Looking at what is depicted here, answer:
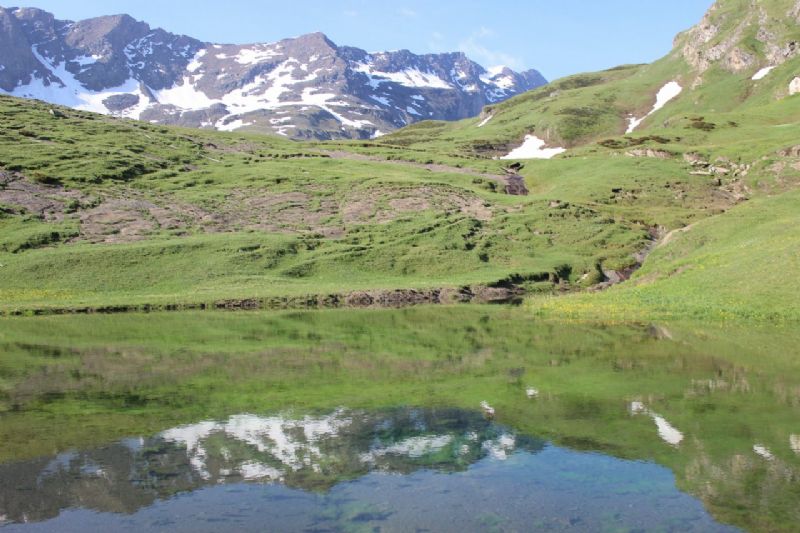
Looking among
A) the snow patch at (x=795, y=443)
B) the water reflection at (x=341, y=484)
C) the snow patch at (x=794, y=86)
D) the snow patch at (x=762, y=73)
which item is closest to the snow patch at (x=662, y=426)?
the water reflection at (x=341, y=484)

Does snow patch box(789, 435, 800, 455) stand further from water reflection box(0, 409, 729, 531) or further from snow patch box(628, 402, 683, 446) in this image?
water reflection box(0, 409, 729, 531)

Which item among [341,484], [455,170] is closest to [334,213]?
[455,170]

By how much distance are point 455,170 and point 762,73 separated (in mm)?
123338

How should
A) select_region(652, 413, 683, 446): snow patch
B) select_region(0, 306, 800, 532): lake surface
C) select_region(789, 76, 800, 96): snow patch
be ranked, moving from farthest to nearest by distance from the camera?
select_region(789, 76, 800, 96): snow patch → select_region(652, 413, 683, 446): snow patch → select_region(0, 306, 800, 532): lake surface

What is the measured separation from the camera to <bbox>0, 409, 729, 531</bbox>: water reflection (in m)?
14.3

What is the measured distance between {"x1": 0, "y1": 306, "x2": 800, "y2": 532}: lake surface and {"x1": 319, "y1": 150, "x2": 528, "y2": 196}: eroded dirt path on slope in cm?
8349

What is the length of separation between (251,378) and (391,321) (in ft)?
70.5

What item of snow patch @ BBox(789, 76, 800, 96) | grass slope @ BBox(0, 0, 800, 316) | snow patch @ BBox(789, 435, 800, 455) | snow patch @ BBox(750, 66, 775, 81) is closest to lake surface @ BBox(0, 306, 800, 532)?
snow patch @ BBox(789, 435, 800, 455)

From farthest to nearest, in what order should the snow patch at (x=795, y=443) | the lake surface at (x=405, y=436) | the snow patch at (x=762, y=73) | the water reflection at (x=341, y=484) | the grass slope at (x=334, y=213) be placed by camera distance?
the snow patch at (x=762, y=73), the grass slope at (x=334, y=213), the snow patch at (x=795, y=443), the lake surface at (x=405, y=436), the water reflection at (x=341, y=484)

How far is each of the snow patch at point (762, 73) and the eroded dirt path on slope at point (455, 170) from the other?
4335 inches

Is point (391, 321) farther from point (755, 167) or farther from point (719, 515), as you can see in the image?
point (755, 167)

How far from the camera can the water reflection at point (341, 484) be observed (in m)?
14.3

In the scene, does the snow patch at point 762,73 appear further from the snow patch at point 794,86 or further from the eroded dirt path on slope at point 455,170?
the eroded dirt path on slope at point 455,170

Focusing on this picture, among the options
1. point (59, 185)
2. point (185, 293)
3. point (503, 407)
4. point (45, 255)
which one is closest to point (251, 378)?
point (503, 407)
